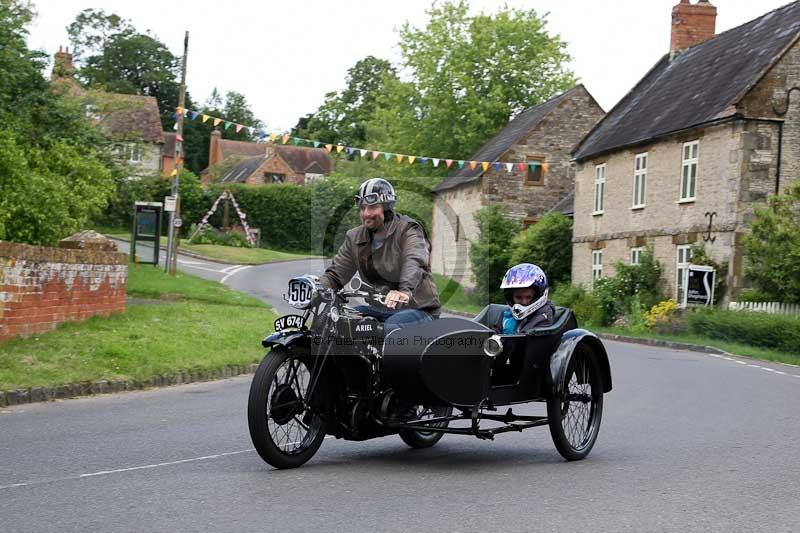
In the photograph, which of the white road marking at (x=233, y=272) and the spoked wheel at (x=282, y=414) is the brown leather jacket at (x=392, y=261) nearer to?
the spoked wheel at (x=282, y=414)

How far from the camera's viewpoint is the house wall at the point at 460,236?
53.8 meters

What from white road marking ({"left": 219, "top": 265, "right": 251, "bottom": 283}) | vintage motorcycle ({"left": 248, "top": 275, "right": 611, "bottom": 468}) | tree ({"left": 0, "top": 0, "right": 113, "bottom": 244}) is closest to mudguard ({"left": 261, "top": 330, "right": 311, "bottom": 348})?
vintage motorcycle ({"left": 248, "top": 275, "right": 611, "bottom": 468})

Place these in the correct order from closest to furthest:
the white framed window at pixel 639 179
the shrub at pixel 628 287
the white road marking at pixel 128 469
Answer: the white road marking at pixel 128 469
the shrub at pixel 628 287
the white framed window at pixel 639 179

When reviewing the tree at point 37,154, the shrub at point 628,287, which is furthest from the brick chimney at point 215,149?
the shrub at point 628,287

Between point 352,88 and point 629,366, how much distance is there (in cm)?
8109

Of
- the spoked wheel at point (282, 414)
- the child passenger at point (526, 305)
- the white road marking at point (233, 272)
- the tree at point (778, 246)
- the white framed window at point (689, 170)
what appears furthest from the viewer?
the white road marking at point (233, 272)

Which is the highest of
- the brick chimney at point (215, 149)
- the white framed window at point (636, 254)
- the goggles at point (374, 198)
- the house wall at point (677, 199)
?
the brick chimney at point (215, 149)

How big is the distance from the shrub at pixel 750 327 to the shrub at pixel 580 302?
735 centimetres

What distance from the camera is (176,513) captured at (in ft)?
19.3

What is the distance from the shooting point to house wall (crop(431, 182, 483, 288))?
5375 cm

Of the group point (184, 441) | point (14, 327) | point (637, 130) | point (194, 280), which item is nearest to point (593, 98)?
point (637, 130)

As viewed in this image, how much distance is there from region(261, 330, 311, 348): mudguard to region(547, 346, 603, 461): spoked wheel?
1936 mm

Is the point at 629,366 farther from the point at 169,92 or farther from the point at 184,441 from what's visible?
the point at 169,92

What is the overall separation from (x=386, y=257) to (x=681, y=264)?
86.1ft
